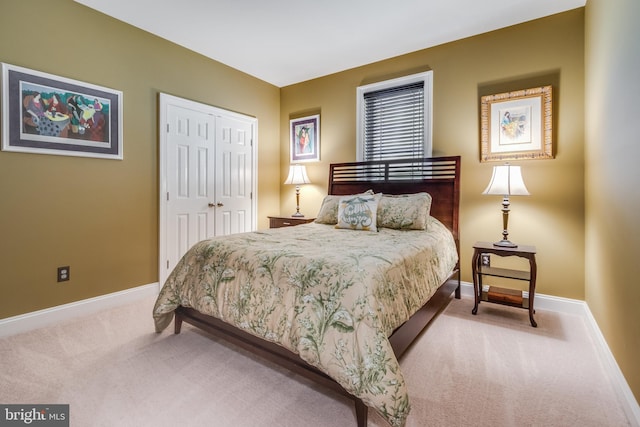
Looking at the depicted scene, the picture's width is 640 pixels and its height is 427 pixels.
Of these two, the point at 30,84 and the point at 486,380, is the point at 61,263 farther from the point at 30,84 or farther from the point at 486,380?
the point at 486,380

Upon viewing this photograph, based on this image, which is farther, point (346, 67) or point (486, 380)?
point (346, 67)

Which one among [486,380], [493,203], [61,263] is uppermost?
[493,203]

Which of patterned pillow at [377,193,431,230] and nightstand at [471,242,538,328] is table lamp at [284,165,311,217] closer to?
patterned pillow at [377,193,431,230]

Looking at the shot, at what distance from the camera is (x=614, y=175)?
1868mm

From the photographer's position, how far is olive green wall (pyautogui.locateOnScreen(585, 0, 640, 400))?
153cm

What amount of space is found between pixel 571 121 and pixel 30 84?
4622 millimetres

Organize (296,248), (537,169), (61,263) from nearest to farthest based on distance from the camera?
(296,248) < (61,263) < (537,169)

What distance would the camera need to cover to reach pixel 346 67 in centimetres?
407

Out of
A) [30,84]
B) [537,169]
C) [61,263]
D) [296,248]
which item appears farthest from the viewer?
[537,169]

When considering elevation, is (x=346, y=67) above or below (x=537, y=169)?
above

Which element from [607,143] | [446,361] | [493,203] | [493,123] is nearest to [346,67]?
[493,123]

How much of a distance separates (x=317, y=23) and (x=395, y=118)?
141cm

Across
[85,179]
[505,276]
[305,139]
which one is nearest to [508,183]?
[505,276]

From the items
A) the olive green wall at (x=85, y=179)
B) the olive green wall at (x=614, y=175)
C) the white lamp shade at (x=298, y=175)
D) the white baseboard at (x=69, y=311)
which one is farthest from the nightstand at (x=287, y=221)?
the olive green wall at (x=614, y=175)
